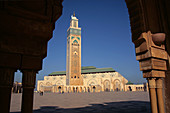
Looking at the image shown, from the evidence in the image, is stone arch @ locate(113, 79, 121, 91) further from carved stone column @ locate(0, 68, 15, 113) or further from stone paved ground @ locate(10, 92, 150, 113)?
carved stone column @ locate(0, 68, 15, 113)

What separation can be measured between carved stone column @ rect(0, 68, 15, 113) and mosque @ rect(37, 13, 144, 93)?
3918 cm

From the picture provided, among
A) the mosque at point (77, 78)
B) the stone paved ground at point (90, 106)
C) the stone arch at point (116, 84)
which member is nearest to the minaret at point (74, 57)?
the mosque at point (77, 78)

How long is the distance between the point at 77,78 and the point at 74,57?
786 centimetres

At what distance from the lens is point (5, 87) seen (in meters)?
1.61

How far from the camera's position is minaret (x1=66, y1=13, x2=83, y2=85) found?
48009mm

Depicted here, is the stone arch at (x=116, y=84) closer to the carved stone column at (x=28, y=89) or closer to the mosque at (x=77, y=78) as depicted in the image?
the mosque at (x=77, y=78)

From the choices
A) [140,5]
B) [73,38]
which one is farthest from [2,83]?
[73,38]

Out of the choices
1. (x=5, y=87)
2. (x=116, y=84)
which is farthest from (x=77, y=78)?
(x=5, y=87)

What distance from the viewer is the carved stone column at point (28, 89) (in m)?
1.73

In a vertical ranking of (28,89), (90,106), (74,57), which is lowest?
(90,106)

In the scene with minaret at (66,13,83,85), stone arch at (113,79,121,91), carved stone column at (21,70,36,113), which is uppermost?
minaret at (66,13,83,85)

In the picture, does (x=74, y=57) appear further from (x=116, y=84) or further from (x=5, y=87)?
(x=5, y=87)

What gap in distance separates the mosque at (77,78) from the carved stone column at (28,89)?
39.0m

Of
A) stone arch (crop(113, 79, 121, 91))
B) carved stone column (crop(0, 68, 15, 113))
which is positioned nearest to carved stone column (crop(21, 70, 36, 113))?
carved stone column (crop(0, 68, 15, 113))
